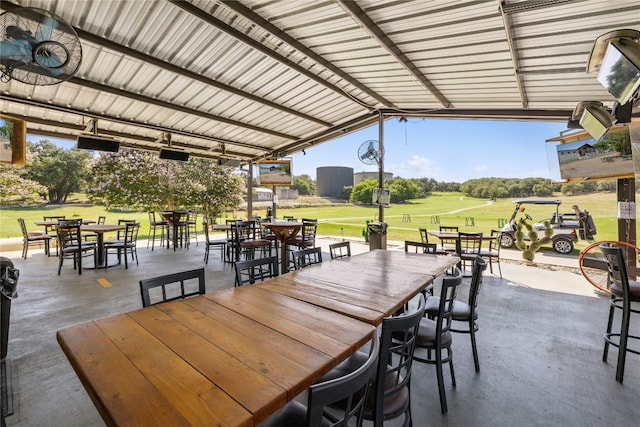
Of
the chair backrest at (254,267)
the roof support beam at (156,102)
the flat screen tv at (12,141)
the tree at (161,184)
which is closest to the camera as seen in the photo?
the chair backrest at (254,267)

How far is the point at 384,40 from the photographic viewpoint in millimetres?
3580

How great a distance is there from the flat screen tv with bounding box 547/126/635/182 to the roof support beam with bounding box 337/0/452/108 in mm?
2285

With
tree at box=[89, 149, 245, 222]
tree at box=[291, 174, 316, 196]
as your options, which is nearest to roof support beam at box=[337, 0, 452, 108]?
tree at box=[89, 149, 245, 222]

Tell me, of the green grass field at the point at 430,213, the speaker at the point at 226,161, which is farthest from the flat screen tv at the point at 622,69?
the speaker at the point at 226,161

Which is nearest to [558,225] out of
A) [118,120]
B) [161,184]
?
[118,120]

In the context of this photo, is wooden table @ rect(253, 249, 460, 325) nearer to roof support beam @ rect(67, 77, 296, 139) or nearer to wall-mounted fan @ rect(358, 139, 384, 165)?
wall-mounted fan @ rect(358, 139, 384, 165)

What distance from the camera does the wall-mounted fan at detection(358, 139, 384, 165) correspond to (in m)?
6.42

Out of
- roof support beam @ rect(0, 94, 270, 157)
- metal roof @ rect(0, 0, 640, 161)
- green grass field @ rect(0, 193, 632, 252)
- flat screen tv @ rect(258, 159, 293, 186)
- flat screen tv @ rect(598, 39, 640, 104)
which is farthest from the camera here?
flat screen tv @ rect(258, 159, 293, 186)

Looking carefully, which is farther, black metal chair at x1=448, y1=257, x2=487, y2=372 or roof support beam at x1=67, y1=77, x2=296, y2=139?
roof support beam at x1=67, y1=77, x2=296, y2=139

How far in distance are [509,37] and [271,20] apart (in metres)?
2.75

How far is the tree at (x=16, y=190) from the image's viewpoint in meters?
8.95

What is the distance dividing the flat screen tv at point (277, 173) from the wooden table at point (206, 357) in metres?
7.11

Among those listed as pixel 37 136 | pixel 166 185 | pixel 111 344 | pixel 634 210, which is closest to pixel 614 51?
pixel 634 210

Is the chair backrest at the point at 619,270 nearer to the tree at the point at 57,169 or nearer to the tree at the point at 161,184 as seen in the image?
the tree at the point at 161,184
